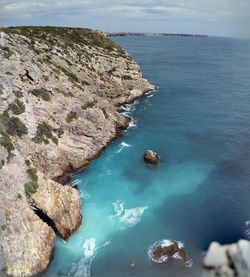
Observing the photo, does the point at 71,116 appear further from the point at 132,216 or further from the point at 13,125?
the point at 132,216

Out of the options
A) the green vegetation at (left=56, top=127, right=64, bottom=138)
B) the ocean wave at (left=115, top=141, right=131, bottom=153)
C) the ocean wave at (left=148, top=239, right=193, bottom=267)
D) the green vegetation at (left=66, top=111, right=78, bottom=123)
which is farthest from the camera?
the ocean wave at (left=115, top=141, right=131, bottom=153)

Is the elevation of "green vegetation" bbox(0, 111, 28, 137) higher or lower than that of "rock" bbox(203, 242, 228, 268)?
higher

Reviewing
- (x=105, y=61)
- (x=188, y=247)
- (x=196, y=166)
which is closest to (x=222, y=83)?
(x=105, y=61)

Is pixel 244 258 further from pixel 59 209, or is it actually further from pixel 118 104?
pixel 118 104

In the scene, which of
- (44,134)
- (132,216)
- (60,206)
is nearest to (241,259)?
(132,216)

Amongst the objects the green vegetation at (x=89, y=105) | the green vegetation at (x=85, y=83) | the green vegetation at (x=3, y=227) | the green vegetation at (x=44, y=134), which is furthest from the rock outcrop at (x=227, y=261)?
the green vegetation at (x=85, y=83)

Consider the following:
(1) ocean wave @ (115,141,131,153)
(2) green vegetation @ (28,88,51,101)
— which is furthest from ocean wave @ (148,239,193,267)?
(2) green vegetation @ (28,88,51,101)

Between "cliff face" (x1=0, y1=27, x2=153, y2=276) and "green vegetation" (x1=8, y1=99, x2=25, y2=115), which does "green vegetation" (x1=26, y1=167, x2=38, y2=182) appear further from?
"green vegetation" (x1=8, y1=99, x2=25, y2=115)

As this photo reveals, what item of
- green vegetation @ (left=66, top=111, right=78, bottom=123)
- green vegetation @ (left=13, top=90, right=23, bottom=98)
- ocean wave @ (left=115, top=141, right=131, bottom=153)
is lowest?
ocean wave @ (left=115, top=141, right=131, bottom=153)

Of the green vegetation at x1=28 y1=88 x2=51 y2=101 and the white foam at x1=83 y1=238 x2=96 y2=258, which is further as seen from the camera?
the green vegetation at x1=28 y1=88 x2=51 y2=101
